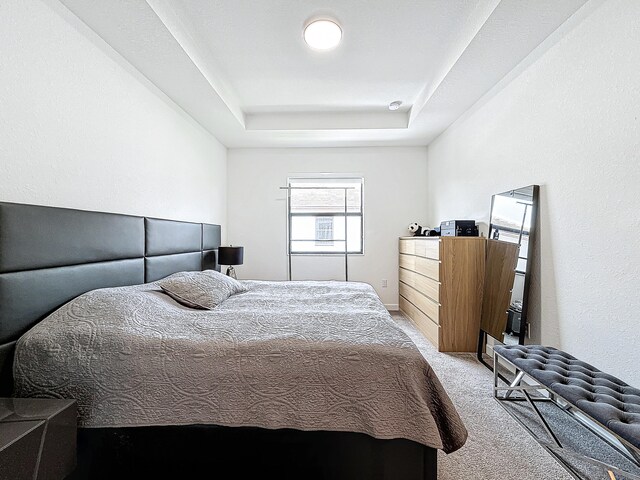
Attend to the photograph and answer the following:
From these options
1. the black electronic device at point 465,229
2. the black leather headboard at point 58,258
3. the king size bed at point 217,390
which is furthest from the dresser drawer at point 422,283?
the black leather headboard at point 58,258

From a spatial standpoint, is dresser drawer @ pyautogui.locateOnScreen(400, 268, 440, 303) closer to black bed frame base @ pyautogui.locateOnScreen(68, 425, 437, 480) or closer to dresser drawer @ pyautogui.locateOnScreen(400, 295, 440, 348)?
dresser drawer @ pyautogui.locateOnScreen(400, 295, 440, 348)

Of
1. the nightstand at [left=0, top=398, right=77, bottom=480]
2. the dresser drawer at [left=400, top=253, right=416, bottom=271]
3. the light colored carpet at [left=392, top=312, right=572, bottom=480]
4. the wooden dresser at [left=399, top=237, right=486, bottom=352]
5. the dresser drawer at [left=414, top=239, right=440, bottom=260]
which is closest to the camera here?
the nightstand at [left=0, top=398, right=77, bottom=480]

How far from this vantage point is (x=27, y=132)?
147 cm

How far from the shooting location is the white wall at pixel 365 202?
14.4ft

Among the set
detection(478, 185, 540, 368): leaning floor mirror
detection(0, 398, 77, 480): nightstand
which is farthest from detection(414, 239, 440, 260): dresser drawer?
detection(0, 398, 77, 480): nightstand

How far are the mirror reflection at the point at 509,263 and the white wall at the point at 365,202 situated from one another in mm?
1730

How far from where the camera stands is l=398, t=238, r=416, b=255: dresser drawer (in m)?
3.72

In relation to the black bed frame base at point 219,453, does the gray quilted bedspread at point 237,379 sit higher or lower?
higher

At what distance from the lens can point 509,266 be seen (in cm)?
239

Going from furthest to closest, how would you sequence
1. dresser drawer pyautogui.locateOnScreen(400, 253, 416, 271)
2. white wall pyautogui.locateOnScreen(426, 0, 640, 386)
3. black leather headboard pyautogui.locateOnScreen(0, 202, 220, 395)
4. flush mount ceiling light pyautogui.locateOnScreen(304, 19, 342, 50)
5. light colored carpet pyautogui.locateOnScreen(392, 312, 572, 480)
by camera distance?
1. dresser drawer pyautogui.locateOnScreen(400, 253, 416, 271)
2. flush mount ceiling light pyautogui.locateOnScreen(304, 19, 342, 50)
3. white wall pyautogui.locateOnScreen(426, 0, 640, 386)
4. light colored carpet pyautogui.locateOnScreen(392, 312, 572, 480)
5. black leather headboard pyautogui.locateOnScreen(0, 202, 220, 395)

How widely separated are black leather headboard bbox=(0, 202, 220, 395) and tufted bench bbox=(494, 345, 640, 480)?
2381 mm

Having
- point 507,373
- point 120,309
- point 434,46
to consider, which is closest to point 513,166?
point 434,46

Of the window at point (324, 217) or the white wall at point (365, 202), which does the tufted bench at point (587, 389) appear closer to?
the white wall at point (365, 202)

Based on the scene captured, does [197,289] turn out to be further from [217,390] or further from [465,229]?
[465,229]
